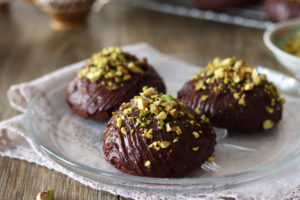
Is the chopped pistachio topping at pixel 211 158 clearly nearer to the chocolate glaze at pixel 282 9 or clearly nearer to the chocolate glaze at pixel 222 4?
the chocolate glaze at pixel 282 9

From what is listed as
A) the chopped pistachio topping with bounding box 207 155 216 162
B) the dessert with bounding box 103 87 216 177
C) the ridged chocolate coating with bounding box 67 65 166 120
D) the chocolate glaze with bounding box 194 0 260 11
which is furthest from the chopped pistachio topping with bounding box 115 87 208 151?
the chocolate glaze with bounding box 194 0 260 11

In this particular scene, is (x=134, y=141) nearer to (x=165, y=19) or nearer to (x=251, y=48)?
(x=251, y=48)

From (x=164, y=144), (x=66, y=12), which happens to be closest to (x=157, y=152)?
(x=164, y=144)

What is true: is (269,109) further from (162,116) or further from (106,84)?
(106,84)

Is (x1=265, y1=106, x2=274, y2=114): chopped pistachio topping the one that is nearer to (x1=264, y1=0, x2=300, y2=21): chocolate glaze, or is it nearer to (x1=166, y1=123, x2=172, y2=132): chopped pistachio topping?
(x1=166, y1=123, x2=172, y2=132): chopped pistachio topping

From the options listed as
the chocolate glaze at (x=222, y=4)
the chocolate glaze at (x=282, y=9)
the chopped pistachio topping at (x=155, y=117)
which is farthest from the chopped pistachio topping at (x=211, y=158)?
the chocolate glaze at (x=222, y=4)

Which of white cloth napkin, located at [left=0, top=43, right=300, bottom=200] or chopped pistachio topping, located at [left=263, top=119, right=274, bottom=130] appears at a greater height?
chopped pistachio topping, located at [left=263, top=119, right=274, bottom=130]

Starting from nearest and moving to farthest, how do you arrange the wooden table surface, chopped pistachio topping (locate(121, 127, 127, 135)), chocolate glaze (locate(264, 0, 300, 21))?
chopped pistachio topping (locate(121, 127, 127, 135)) < the wooden table surface < chocolate glaze (locate(264, 0, 300, 21))
